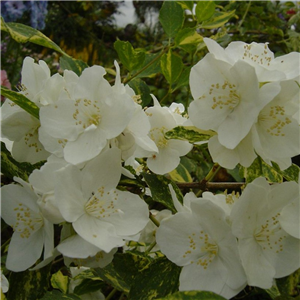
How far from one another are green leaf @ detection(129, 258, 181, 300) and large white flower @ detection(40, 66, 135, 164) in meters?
0.23

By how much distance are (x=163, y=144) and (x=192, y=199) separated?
227 millimetres

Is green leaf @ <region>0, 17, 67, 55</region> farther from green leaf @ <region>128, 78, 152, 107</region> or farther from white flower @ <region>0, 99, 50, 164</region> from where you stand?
green leaf @ <region>128, 78, 152, 107</region>

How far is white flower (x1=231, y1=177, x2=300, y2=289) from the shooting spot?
580 mm

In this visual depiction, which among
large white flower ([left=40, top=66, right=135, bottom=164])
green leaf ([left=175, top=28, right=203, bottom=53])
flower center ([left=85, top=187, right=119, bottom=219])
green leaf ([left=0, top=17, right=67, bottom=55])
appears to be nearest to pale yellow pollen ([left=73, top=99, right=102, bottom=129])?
large white flower ([left=40, top=66, right=135, bottom=164])

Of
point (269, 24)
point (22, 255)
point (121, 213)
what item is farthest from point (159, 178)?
point (269, 24)

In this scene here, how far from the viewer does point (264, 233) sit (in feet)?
2.02

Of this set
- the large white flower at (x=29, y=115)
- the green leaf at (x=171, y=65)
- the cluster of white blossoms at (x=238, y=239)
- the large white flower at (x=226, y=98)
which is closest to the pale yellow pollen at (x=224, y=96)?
the large white flower at (x=226, y=98)

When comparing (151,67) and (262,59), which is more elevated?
(262,59)

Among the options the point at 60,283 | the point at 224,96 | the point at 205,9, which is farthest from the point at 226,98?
the point at 60,283

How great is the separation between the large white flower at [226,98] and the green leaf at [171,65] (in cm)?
34

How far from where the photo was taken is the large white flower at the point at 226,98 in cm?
59

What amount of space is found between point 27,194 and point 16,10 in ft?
7.29

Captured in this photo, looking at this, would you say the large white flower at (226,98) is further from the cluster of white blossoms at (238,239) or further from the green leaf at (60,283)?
the green leaf at (60,283)

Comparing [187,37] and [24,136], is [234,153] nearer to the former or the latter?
[24,136]
